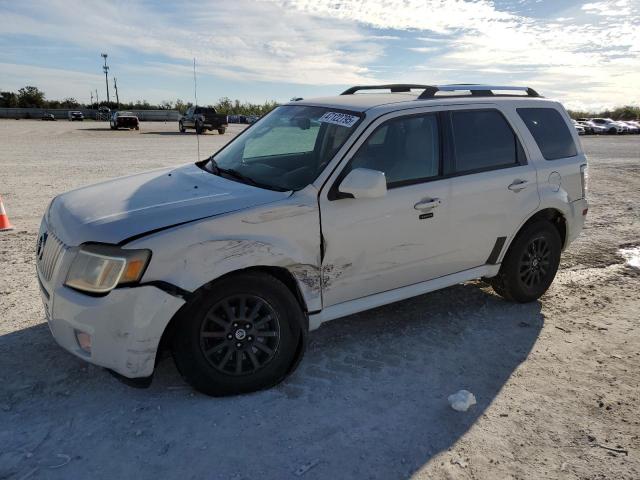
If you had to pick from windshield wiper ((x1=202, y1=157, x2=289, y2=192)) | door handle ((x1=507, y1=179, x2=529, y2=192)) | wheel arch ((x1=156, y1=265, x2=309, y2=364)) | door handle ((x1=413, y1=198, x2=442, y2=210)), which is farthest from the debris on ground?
door handle ((x1=507, y1=179, x2=529, y2=192))

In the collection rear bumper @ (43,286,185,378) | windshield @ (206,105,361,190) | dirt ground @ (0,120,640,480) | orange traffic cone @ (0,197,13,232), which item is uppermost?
windshield @ (206,105,361,190)

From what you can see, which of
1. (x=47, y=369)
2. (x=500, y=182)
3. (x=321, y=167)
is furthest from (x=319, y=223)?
(x=47, y=369)

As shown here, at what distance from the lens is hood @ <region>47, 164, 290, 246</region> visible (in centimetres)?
300

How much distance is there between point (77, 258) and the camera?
298 centimetres

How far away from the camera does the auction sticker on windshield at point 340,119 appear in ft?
12.3

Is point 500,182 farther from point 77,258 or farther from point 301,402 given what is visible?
point 77,258

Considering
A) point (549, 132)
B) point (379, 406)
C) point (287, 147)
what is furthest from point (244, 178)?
point (549, 132)

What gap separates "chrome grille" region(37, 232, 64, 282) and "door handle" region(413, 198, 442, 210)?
7.77 feet

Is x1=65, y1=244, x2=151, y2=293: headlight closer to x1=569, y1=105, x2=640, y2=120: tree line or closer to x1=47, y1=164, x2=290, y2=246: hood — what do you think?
x1=47, y1=164, x2=290, y2=246: hood

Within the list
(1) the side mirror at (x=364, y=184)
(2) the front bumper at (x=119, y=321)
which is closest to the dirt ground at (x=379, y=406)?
(2) the front bumper at (x=119, y=321)

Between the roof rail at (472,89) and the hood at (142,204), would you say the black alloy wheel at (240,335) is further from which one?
the roof rail at (472,89)

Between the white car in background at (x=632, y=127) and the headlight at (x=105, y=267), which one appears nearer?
the headlight at (x=105, y=267)

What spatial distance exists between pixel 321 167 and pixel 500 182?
166 centimetres

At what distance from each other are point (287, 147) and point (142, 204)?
4.87 ft
